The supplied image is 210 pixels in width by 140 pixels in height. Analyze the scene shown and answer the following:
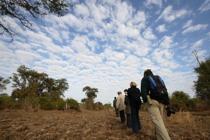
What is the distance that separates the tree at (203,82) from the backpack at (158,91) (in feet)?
130

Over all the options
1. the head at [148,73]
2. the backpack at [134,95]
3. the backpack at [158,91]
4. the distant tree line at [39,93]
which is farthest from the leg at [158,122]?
the distant tree line at [39,93]

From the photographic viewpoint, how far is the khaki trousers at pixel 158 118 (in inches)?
256

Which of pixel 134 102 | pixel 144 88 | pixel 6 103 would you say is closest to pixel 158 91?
pixel 144 88

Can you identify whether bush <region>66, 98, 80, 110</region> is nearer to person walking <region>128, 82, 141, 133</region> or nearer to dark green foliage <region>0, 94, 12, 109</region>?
dark green foliage <region>0, 94, 12, 109</region>

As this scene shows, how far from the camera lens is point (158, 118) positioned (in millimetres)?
6609

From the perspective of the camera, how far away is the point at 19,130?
1041 cm

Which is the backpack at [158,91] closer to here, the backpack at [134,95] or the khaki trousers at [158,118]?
the khaki trousers at [158,118]

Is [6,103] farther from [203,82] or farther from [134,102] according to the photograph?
[203,82]

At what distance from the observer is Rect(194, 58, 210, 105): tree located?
43125 mm

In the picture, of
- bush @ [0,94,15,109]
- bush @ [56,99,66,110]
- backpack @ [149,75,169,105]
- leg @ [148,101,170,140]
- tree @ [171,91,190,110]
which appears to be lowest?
A: leg @ [148,101,170,140]

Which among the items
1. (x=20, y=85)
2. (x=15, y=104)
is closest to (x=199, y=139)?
(x=15, y=104)

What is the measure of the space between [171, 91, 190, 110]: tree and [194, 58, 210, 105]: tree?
507cm

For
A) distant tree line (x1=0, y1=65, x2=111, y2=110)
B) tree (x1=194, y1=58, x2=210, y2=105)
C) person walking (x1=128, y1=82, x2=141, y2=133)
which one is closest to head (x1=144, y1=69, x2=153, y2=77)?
person walking (x1=128, y1=82, x2=141, y2=133)

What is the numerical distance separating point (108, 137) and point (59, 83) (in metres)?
54.2
